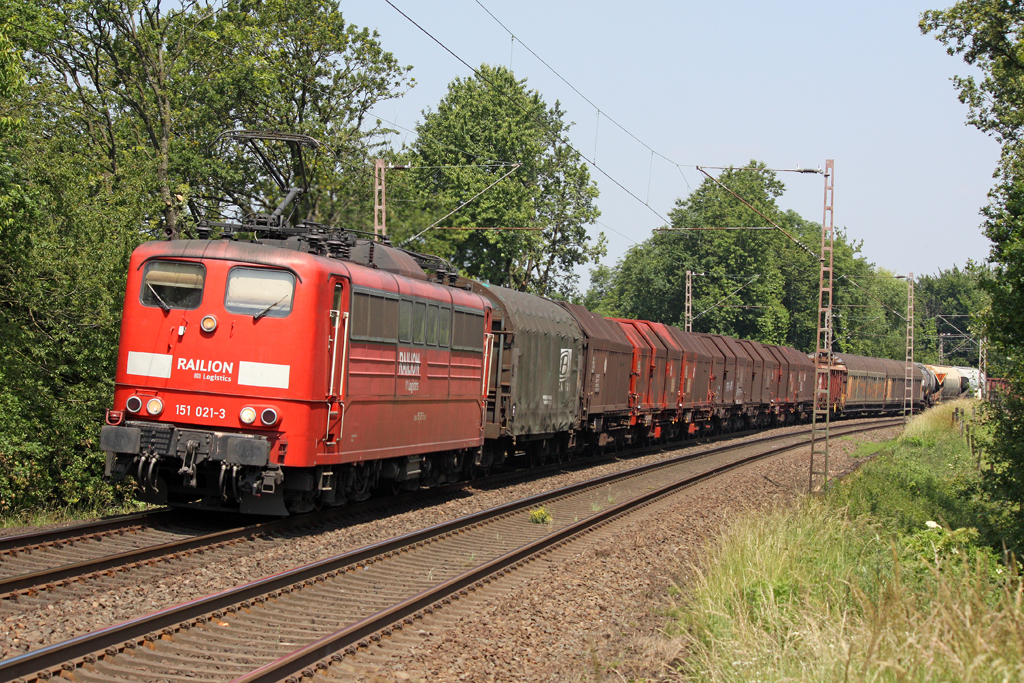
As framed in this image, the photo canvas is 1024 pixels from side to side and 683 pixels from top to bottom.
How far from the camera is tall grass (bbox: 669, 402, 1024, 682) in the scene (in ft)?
17.1

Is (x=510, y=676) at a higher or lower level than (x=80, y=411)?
lower

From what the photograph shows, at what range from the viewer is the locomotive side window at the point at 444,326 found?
14.4m

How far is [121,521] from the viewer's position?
10852 mm

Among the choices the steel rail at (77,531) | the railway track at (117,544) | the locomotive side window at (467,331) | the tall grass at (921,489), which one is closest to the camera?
the railway track at (117,544)

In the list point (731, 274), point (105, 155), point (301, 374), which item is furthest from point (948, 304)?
point (301, 374)

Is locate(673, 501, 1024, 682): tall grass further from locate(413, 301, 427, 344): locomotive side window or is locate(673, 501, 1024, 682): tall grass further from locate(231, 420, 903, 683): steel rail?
locate(413, 301, 427, 344): locomotive side window

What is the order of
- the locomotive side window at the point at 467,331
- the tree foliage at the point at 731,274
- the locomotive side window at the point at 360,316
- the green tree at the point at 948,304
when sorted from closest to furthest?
the locomotive side window at the point at 360,316 < the locomotive side window at the point at 467,331 < the tree foliage at the point at 731,274 < the green tree at the point at 948,304

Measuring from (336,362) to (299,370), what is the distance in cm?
67

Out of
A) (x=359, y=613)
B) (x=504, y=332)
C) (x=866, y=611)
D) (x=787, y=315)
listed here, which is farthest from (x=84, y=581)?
(x=787, y=315)

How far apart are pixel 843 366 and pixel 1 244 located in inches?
1593

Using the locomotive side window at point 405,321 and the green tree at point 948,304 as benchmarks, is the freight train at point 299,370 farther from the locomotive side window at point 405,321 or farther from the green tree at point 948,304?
the green tree at point 948,304

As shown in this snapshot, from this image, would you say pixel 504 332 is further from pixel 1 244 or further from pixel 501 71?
pixel 501 71

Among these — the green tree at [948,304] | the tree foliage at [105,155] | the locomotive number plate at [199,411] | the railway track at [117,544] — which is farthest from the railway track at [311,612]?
the green tree at [948,304]

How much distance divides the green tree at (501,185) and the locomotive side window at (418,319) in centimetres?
2743
